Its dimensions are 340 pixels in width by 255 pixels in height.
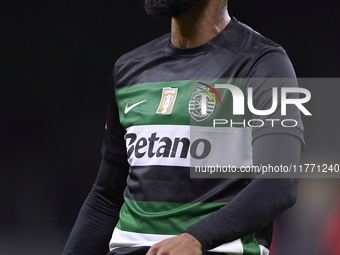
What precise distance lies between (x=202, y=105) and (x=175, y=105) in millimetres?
59

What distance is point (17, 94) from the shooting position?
2.53 meters

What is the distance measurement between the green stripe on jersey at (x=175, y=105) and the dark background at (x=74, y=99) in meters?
1.22

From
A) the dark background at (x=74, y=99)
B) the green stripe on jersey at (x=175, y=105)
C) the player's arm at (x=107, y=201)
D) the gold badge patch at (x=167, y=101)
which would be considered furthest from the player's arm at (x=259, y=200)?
the dark background at (x=74, y=99)

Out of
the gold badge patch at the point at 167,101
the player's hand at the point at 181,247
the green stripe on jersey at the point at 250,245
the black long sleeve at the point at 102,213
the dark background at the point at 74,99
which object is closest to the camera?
the player's hand at the point at 181,247

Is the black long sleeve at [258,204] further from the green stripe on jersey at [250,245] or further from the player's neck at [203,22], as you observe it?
the player's neck at [203,22]

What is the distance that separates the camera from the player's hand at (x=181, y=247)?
0.90m

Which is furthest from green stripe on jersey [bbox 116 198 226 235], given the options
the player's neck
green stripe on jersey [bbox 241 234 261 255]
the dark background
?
the dark background

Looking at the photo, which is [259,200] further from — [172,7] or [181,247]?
[172,7]

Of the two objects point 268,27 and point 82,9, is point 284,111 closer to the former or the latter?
point 268,27

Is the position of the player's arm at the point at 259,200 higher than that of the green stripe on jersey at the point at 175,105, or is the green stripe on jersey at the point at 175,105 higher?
the green stripe on jersey at the point at 175,105

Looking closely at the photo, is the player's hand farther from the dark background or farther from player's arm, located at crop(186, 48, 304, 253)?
the dark background

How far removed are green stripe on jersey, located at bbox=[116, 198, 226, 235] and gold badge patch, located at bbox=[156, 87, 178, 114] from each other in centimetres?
20

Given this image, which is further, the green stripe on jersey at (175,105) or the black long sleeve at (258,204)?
the green stripe on jersey at (175,105)

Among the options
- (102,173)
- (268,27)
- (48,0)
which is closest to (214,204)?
(102,173)
